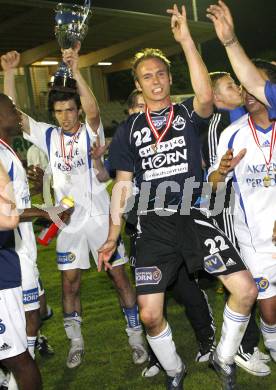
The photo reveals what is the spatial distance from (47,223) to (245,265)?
1.55 meters

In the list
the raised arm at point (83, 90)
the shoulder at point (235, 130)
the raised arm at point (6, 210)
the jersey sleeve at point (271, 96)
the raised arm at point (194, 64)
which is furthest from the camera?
the raised arm at point (83, 90)

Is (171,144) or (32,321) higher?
(171,144)

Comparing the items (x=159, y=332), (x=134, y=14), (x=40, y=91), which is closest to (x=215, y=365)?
(x=159, y=332)

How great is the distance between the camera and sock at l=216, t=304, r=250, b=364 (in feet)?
12.1

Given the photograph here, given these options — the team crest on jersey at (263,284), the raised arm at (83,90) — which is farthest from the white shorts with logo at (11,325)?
the raised arm at (83,90)

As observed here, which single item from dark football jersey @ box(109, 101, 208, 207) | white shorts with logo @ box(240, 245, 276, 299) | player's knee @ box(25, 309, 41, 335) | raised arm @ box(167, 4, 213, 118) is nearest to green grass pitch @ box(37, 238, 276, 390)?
player's knee @ box(25, 309, 41, 335)

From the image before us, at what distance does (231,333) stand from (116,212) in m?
1.25

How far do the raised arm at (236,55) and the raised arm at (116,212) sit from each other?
1.13 meters

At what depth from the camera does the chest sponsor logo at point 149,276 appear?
3686 millimetres

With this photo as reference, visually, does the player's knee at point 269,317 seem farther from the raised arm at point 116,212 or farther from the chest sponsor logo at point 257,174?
the raised arm at point 116,212

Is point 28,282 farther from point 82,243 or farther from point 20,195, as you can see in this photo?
point 82,243

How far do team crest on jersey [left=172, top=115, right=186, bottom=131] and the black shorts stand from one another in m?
0.62

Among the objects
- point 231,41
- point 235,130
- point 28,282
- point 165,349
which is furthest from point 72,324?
point 231,41

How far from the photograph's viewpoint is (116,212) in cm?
402
